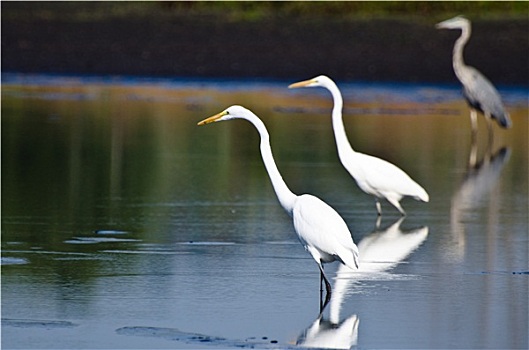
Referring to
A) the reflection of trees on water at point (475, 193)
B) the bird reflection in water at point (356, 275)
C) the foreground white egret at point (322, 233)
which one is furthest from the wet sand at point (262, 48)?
the foreground white egret at point (322, 233)

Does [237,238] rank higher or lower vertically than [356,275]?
higher

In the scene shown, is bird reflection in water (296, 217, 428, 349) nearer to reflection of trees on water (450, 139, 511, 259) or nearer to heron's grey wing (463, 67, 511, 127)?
reflection of trees on water (450, 139, 511, 259)

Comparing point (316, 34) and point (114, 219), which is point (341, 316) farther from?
point (316, 34)

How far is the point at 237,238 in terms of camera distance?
27.4ft

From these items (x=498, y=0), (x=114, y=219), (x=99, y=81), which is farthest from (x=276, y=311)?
(x=498, y=0)

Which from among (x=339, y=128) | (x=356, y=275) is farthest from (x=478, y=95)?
(x=356, y=275)

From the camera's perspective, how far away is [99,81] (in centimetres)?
2195

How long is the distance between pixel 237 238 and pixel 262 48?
1560 cm

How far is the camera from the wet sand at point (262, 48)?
73.8 feet

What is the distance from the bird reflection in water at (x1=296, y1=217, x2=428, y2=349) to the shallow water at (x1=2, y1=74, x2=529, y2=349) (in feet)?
0.06

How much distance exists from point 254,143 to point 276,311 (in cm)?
801

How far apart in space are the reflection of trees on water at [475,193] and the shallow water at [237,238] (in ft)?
0.08

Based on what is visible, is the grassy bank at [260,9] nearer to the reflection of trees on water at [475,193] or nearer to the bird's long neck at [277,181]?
the reflection of trees on water at [475,193]

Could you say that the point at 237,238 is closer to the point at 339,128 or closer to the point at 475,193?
the point at 339,128
